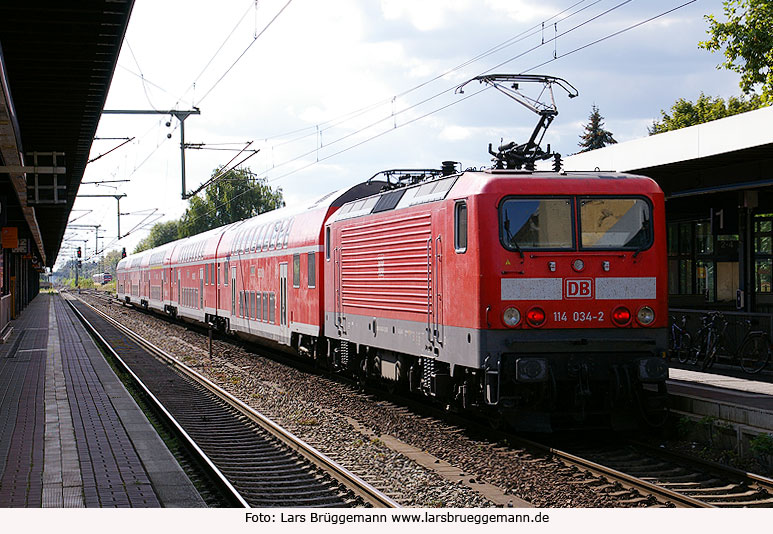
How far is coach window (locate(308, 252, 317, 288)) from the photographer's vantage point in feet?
53.6

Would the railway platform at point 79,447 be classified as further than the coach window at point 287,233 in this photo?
No

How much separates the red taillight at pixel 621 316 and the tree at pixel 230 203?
88648 mm

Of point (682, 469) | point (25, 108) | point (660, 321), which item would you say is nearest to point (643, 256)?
point (660, 321)

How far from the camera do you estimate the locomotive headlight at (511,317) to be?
9.74m

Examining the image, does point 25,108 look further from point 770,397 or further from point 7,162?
point 770,397

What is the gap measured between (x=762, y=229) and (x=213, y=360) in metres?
12.5

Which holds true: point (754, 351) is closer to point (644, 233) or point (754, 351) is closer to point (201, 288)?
point (644, 233)

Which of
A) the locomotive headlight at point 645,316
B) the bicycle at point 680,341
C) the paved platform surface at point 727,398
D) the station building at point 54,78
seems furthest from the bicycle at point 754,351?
the station building at point 54,78

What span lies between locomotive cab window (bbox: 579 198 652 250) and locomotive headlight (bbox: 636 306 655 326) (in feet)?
2.33

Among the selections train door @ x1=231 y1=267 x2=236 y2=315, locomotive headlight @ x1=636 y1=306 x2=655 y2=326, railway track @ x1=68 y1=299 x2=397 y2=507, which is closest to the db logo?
locomotive headlight @ x1=636 y1=306 x2=655 y2=326

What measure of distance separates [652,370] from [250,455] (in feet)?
15.3

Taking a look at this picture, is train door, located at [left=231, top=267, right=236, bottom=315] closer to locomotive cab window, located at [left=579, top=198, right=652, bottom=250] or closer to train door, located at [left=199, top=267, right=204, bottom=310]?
train door, located at [left=199, top=267, right=204, bottom=310]

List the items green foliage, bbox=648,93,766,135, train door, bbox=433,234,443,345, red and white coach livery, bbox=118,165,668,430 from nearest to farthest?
red and white coach livery, bbox=118,165,668,430 < train door, bbox=433,234,443,345 < green foliage, bbox=648,93,766,135

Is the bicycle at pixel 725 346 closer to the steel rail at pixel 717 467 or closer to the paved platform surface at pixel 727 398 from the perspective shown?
the paved platform surface at pixel 727 398
